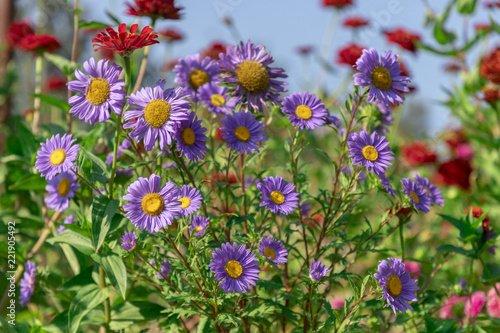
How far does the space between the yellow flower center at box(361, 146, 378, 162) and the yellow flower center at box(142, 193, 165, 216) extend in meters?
0.50

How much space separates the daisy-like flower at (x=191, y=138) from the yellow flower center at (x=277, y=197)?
20 cm

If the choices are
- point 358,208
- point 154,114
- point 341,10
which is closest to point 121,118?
point 154,114

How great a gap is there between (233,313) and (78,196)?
0.69 meters

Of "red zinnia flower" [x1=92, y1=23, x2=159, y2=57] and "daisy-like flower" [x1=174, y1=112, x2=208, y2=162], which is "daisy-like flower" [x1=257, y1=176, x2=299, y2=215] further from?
"red zinnia flower" [x1=92, y1=23, x2=159, y2=57]

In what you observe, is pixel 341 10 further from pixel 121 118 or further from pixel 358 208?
pixel 121 118

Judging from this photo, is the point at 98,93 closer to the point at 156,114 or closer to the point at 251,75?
the point at 156,114

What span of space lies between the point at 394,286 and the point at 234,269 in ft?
1.24

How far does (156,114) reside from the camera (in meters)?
0.96

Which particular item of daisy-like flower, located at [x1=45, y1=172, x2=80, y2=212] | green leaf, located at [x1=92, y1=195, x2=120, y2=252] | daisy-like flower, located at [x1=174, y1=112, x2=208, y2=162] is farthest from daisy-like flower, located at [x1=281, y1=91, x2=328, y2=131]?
daisy-like flower, located at [x1=45, y1=172, x2=80, y2=212]

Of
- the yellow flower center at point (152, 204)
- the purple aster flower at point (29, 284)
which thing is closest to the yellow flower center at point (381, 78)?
the yellow flower center at point (152, 204)

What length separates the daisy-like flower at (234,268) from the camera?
0.99 metres

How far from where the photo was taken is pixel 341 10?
336 centimetres

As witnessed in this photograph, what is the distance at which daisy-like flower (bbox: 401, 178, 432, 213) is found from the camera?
47.1 inches

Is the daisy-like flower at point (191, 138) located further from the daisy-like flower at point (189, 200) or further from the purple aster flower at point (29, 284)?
the purple aster flower at point (29, 284)
